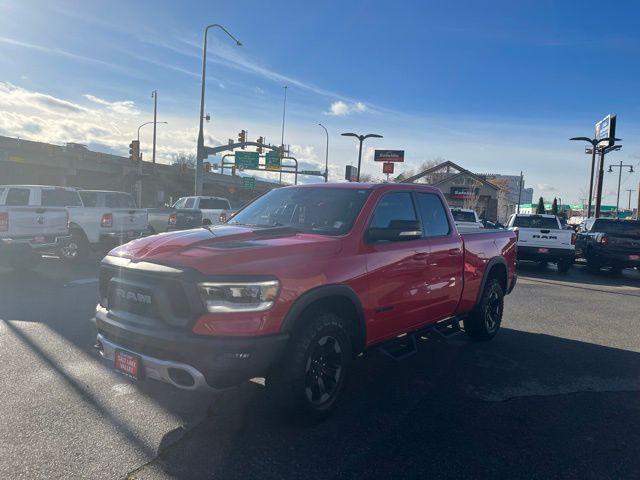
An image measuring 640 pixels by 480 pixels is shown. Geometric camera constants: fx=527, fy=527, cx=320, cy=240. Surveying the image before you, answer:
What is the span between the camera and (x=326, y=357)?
4.03m

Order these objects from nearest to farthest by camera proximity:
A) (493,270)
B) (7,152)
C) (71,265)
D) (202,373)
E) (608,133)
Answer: (202,373)
(493,270)
(71,265)
(608,133)
(7,152)

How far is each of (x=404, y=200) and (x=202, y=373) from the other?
109 inches

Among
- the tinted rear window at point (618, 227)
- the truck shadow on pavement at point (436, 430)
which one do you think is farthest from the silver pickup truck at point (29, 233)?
the tinted rear window at point (618, 227)

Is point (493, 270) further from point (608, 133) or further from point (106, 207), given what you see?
point (608, 133)

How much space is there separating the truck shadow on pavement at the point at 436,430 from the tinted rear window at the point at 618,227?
34.8ft

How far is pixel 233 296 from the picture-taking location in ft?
11.4

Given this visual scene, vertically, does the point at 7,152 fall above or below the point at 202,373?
above

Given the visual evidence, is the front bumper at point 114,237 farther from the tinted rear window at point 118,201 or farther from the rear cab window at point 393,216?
the rear cab window at point 393,216

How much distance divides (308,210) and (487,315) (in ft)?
10.1

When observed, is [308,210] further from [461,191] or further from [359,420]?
[461,191]

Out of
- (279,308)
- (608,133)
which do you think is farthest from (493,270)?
(608,133)

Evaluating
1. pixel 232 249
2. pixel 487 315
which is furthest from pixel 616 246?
pixel 232 249

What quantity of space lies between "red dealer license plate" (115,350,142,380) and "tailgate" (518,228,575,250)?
13578 mm

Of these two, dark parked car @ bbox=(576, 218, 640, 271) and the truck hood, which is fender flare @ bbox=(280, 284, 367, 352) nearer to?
the truck hood
